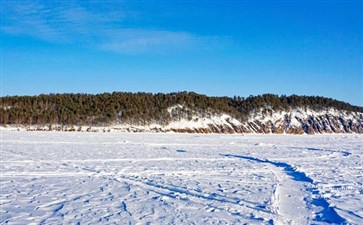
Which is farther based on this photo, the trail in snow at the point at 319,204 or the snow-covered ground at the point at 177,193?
the snow-covered ground at the point at 177,193

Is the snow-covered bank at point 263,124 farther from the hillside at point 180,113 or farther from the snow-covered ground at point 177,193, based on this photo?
the snow-covered ground at point 177,193

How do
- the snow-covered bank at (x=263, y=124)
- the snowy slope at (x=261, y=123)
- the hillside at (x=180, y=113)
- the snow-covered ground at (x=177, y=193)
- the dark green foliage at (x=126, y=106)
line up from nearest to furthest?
the snow-covered ground at (x=177, y=193) < the hillside at (x=180, y=113) < the dark green foliage at (x=126, y=106) < the snow-covered bank at (x=263, y=124) < the snowy slope at (x=261, y=123)

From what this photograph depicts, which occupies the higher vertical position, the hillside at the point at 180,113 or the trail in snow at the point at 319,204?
the hillside at the point at 180,113

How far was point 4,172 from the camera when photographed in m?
16.1

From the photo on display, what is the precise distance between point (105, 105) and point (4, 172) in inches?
2925

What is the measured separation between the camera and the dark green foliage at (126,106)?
268ft

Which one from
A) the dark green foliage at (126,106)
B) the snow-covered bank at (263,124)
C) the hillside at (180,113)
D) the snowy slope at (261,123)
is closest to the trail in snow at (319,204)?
the snow-covered bank at (263,124)

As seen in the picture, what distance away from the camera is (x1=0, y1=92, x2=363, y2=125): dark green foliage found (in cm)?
8169

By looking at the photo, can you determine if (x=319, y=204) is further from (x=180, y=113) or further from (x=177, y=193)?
(x=180, y=113)

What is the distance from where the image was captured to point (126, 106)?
89.5 metres

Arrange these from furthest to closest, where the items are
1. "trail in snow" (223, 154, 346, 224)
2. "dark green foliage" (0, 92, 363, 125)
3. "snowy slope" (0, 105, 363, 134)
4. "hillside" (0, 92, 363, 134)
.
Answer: "snowy slope" (0, 105, 363, 134) → "dark green foliage" (0, 92, 363, 125) → "hillside" (0, 92, 363, 134) → "trail in snow" (223, 154, 346, 224)

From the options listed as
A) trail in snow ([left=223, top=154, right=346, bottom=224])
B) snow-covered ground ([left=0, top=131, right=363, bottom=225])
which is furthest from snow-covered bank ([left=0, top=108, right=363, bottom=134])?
trail in snow ([left=223, top=154, right=346, bottom=224])

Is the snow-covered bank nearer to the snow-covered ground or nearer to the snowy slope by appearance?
the snowy slope

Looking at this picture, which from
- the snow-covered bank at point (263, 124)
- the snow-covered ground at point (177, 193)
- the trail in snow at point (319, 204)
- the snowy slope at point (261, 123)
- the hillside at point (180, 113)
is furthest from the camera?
the snowy slope at point (261, 123)
